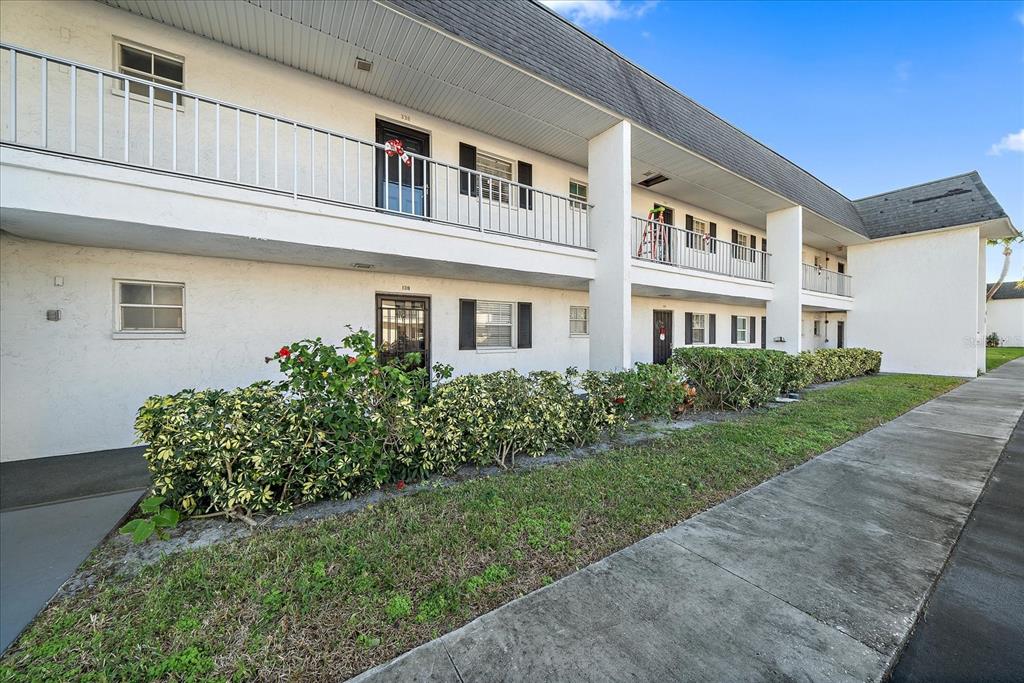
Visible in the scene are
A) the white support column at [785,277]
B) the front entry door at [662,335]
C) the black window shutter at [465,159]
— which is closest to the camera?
the black window shutter at [465,159]

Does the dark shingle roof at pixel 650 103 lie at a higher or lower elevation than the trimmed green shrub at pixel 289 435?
higher

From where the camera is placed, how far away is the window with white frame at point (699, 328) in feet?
48.1

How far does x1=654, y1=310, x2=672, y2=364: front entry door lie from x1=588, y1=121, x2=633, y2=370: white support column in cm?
555

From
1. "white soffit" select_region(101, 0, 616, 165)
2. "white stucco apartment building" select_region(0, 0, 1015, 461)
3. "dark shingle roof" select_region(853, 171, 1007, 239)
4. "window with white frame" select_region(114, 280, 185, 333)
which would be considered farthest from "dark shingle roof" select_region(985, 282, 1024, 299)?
"window with white frame" select_region(114, 280, 185, 333)

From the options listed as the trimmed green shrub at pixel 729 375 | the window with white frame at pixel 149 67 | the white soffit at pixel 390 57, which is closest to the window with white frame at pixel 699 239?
the trimmed green shrub at pixel 729 375

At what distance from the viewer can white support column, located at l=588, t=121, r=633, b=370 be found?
324 inches

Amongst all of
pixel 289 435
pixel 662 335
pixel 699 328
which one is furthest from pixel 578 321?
pixel 289 435

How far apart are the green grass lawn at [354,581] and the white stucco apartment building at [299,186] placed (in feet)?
13.2

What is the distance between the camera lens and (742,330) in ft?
54.1

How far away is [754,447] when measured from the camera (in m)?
6.03

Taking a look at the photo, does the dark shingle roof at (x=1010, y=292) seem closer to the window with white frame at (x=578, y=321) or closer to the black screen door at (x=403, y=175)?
the window with white frame at (x=578, y=321)

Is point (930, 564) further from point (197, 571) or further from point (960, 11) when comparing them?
point (960, 11)

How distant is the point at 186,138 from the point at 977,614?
1026 centimetres

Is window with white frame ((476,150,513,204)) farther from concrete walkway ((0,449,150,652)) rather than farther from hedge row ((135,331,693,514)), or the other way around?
concrete walkway ((0,449,150,652))
